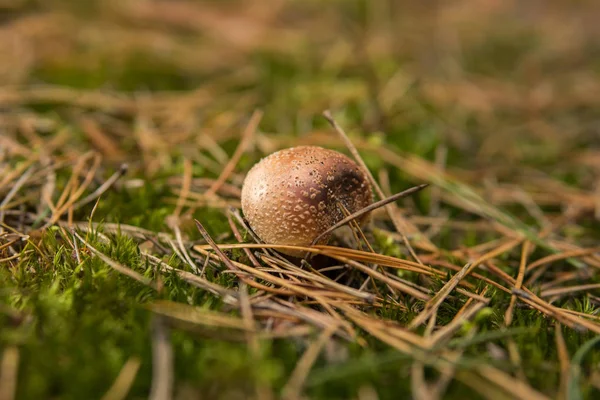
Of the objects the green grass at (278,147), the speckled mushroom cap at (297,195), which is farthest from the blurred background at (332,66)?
the speckled mushroom cap at (297,195)

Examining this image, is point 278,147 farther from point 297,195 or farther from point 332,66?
point 332,66

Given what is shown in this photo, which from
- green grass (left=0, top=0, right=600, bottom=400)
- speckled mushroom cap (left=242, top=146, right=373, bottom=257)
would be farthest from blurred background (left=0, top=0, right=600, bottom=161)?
speckled mushroom cap (left=242, top=146, right=373, bottom=257)

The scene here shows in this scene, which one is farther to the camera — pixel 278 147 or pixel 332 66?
pixel 332 66

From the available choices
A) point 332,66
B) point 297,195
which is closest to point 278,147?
point 297,195

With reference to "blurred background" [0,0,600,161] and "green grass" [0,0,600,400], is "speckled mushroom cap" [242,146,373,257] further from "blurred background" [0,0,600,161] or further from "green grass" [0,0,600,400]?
"blurred background" [0,0,600,161]

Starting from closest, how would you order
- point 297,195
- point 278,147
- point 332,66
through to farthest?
point 297,195 → point 278,147 → point 332,66

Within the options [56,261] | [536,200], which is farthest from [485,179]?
[56,261]

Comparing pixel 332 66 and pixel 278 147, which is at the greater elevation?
pixel 332 66
